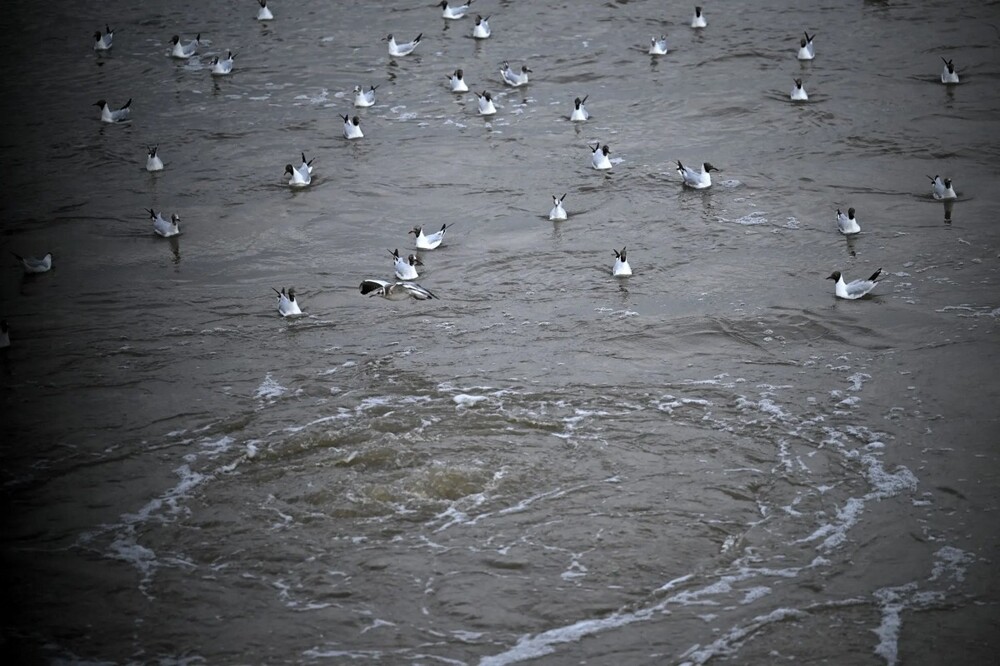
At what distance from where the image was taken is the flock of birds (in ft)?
47.1

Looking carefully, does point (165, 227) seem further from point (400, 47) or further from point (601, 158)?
point (400, 47)

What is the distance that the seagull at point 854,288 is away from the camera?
1380cm

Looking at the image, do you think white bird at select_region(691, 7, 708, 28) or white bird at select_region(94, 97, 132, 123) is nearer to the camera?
white bird at select_region(94, 97, 132, 123)

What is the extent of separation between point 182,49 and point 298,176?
867cm

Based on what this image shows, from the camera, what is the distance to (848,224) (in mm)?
15539

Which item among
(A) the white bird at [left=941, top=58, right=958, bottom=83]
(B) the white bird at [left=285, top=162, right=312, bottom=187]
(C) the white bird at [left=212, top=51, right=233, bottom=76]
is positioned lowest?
(B) the white bird at [left=285, top=162, right=312, bottom=187]

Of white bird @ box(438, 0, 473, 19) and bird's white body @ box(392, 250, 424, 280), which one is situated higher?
white bird @ box(438, 0, 473, 19)

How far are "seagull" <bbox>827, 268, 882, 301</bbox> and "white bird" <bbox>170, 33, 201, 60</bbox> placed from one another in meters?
16.8

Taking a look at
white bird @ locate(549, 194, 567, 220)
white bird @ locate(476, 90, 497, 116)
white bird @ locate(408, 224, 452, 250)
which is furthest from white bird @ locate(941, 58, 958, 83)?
white bird @ locate(408, 224, 452, 250)

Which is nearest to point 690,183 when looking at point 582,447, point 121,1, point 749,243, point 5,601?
point 749,243

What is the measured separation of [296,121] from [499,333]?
9.65 m

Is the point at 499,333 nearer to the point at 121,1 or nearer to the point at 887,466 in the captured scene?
the point at 887,466

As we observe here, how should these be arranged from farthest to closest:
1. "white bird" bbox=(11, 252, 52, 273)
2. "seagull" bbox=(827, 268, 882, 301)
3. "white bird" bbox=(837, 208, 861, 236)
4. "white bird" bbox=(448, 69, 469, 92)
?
"white bird" bbox=(448, 69, 469, 92)
"white bird" bbox=(837, 208, 861, 236)
"white bird" bbox=(11, 252, 52, 273)
"seagull" bbox=(827, 268, 882, 301)

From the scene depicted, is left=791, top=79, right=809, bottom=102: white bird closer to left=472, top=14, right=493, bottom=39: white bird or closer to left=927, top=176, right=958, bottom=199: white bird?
left=927, top=176, right=958, bottom=199: white bird
